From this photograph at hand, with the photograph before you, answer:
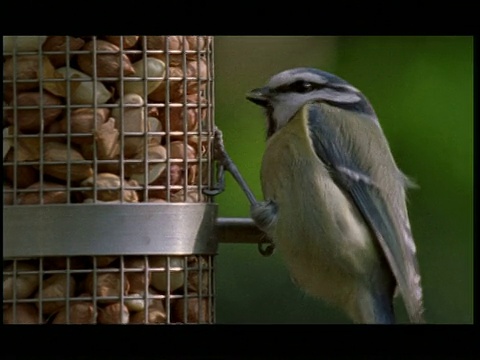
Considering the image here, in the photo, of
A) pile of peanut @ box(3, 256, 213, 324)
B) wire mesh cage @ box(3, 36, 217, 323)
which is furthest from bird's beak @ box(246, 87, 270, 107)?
pile of peanut @ box(3, 256, 213, 324)

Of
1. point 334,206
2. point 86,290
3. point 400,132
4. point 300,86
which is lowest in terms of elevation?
point 86,290

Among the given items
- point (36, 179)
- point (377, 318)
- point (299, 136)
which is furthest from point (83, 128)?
point (377, 318)

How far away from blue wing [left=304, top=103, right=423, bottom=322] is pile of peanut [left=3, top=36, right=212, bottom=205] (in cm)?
32

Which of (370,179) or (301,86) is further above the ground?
(301,86)

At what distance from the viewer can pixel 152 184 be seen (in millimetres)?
4203

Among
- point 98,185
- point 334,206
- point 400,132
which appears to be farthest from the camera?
point 400,132

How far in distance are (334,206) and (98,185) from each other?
0.50 metres

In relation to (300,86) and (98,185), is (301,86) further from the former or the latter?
(98,185)

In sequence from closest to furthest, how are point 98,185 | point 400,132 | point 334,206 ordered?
point 98,185 → point 334,206 → point 400,132

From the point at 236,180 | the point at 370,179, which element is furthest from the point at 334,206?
the point at 236,180

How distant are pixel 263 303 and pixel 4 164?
875mm

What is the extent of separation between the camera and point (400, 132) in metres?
4.71

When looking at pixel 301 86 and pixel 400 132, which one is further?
pixel 400 132

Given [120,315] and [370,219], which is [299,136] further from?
[120,315]
